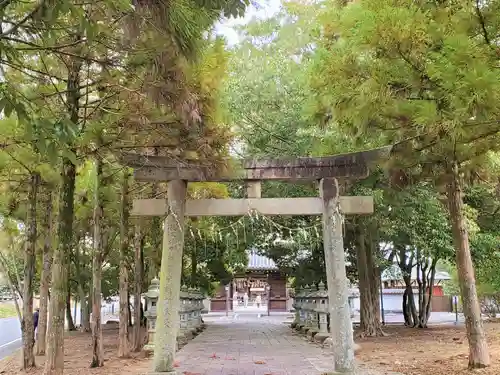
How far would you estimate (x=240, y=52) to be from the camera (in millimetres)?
13625

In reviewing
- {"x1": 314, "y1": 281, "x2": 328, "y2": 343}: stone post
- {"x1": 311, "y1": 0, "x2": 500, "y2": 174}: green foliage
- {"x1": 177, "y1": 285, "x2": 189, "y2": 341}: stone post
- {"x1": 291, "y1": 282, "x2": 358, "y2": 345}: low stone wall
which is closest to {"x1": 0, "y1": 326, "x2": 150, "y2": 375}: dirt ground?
{"x1": 177, "y1": 285, "x2": 189, "y2": 341}: stone post

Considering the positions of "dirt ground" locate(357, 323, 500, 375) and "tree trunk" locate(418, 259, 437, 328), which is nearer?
"dirt ground" locate(357, 323, 500, 375)

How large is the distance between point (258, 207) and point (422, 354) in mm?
5075

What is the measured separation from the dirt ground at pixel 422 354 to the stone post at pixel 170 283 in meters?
3.64

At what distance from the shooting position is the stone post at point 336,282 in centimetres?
710

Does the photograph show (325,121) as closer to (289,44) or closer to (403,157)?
(403,157)

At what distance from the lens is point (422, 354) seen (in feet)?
32.3

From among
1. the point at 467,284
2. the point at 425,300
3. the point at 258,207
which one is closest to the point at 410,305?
the point at 425,300

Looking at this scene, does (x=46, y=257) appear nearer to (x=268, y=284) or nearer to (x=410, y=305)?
(x=410, y=305)

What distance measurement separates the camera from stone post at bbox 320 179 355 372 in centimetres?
710

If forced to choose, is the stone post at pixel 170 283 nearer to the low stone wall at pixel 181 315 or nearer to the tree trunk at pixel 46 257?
the low stone wall at pixel 181 315

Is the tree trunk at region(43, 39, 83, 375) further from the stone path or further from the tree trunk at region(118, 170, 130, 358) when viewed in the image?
the tree trunk at region(118, 170, 130, 358)

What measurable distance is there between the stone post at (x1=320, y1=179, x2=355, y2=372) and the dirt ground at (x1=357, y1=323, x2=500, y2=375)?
Answer: 3.83ft

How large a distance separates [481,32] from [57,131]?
163 inches
